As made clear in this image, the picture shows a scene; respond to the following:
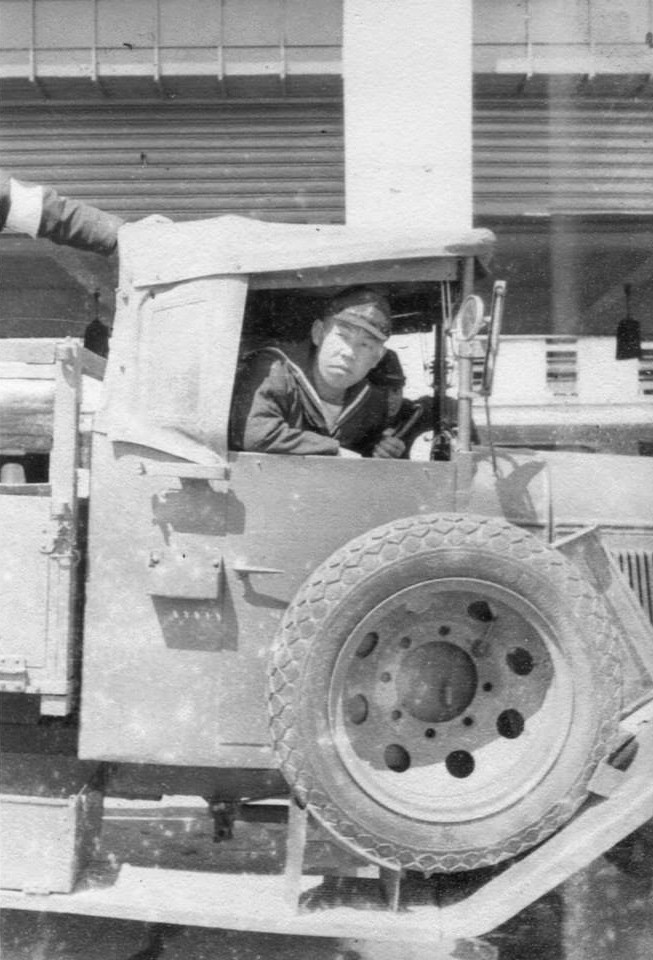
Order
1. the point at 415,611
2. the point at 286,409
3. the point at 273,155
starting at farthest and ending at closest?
1. the point at 273,155
2. the point at 286,409
3. the point at 415,611

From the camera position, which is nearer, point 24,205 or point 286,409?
point 286,409

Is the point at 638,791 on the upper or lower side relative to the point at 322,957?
upper

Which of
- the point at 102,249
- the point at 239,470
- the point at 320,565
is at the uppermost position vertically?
the point at 102,249

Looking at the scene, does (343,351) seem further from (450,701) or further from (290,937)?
(290,937)

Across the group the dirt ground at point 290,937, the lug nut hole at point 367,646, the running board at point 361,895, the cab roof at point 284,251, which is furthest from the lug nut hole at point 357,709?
the cab roof at point 284,251

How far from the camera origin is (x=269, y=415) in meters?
3.11

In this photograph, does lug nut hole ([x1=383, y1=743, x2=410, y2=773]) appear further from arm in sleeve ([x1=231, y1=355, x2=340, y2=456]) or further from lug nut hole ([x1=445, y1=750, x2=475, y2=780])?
arm in sleeve ([x1=231, y1=355, x2=340, y2=456])

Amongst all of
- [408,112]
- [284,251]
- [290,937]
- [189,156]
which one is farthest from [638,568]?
[189,156]

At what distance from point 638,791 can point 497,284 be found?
1.54 meters

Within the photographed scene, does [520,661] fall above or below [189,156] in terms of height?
below

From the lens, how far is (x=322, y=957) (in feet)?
11.1

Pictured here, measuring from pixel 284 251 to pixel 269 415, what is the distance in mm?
514

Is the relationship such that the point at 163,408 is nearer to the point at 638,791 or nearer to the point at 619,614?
the point at 619,614

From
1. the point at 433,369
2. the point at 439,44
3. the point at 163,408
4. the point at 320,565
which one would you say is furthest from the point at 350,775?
the point at 439,44
